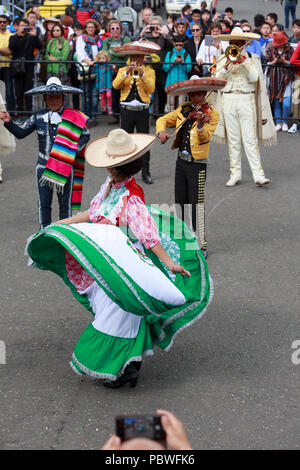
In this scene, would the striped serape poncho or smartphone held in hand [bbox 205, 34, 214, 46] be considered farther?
smartphone held in hand [bbox 205, 34, 214, 46]

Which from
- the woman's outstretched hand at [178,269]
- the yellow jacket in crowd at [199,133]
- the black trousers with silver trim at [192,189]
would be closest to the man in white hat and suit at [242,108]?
the yellow jacket in crowd at [199,133]

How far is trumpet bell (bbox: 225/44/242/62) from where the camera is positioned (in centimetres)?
1016

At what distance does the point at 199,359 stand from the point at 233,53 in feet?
17.3

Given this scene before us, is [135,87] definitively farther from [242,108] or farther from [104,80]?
→ [104,80]

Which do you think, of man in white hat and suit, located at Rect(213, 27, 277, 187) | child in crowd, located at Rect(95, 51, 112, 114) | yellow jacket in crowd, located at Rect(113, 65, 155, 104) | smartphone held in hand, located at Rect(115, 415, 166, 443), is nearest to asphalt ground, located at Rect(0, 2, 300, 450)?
man in white hat and suit, located at Rect(213, 27, 277, 187)

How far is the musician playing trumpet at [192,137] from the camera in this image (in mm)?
7910

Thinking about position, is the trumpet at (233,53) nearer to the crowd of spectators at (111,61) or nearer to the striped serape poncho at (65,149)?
the striped serape poncho at (65,149)

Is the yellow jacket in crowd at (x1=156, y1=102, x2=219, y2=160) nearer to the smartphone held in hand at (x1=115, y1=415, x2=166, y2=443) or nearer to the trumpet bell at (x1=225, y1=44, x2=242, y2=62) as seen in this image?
the trumpet bell at (x1=225, y1=44, x2=242, y2=62)

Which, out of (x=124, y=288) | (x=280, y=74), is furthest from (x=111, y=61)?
(x=124, y=288)

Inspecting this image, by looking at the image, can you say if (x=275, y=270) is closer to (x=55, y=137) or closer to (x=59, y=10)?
(x=55, y=137)

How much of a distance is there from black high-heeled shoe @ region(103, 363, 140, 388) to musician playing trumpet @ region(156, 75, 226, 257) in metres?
3.04

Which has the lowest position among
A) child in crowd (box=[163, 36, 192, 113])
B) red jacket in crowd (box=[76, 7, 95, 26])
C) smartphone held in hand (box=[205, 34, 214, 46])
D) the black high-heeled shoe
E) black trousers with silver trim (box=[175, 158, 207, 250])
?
the black high-heeled shoe
